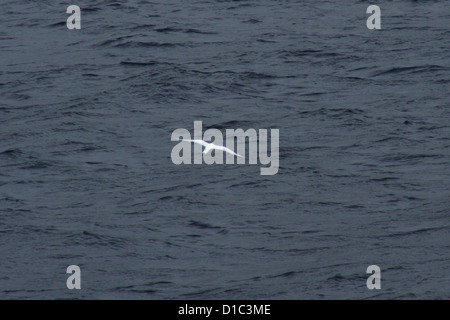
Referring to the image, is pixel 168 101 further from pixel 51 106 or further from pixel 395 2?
pixel 395 2

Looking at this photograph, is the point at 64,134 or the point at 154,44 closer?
the point at 64,134

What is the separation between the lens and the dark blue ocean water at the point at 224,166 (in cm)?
1972

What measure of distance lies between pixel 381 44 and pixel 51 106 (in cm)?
792

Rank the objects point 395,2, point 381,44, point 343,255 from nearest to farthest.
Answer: point 343,255
point 381,44
point 395,2

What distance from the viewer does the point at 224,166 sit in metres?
23.6

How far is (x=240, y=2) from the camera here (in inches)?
1305

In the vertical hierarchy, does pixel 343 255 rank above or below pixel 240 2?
below

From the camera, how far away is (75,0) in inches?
1355

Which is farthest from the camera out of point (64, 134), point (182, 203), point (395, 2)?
point (395, 2)

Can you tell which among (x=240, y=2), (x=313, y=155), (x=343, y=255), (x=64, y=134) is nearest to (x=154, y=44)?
(x=240, y=2)

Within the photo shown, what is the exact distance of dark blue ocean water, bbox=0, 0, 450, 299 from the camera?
776 inches

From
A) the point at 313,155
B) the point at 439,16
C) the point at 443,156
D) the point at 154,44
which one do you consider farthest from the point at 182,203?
the point at 439,16

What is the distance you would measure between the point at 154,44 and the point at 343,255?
12.0 metres
